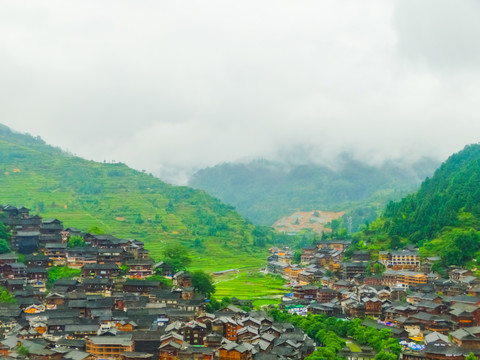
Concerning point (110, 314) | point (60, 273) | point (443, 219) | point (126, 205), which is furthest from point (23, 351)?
point (126, 205)

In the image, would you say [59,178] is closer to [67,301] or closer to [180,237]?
[180,237]

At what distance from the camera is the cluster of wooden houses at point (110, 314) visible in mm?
50469

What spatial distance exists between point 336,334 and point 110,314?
21.1 metres

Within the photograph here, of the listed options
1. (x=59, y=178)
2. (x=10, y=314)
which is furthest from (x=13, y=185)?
(x=10, y=314)

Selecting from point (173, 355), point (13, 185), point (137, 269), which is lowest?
point (173, 355)

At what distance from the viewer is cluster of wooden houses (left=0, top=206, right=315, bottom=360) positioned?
50.5m

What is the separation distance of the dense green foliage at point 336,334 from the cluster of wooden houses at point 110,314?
209 centimetres

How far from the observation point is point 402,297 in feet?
237

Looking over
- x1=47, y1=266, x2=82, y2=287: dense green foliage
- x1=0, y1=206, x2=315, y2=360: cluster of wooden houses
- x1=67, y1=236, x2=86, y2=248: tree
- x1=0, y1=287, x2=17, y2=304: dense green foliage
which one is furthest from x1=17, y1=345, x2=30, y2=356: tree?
x1=67, y1=236, x2=86, y2=248: tree

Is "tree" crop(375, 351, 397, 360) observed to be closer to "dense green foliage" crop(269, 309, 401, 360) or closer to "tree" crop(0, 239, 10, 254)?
"dense green foliage" crop(269, 309, 401, 360)

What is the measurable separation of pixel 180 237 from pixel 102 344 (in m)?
70.9

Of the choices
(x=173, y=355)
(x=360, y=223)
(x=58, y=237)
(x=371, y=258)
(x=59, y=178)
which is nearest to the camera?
(x=173, y=355)

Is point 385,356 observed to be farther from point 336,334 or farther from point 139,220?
point 139,220

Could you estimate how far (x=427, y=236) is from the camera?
90.9 m
